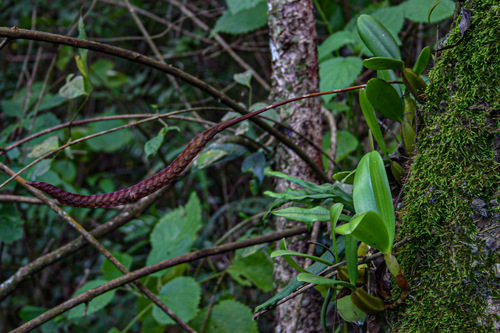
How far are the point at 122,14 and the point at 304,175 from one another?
2.50m

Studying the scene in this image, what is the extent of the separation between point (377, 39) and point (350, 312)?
1.68ft

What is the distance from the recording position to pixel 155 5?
9.75ft

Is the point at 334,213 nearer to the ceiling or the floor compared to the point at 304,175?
nearer to the ceiling

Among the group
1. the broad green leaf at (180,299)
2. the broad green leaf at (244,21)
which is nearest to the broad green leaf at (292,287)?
the broad green leaf at (180,299)

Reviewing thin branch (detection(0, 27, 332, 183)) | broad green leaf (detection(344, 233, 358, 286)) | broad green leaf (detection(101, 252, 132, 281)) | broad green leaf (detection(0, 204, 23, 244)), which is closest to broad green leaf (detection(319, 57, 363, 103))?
thin branch (detection(0, 27, 332, 183))

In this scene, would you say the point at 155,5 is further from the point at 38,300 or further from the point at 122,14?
the point at 38,300

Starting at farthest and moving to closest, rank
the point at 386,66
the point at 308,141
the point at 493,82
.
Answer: the point at 308,141 → the point at 386,66 → the point at 493,82

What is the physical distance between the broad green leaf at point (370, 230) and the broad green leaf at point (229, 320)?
898 mm

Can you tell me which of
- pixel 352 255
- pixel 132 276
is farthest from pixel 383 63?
pixel 132 276

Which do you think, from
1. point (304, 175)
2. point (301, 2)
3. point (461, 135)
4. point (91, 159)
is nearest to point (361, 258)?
point (461, 135)

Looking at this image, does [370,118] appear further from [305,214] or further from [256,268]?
[256,268]

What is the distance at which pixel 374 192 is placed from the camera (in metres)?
0.60

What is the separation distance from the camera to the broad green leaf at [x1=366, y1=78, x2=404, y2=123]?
2.23 feet

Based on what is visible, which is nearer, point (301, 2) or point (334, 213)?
point (334, 213)
